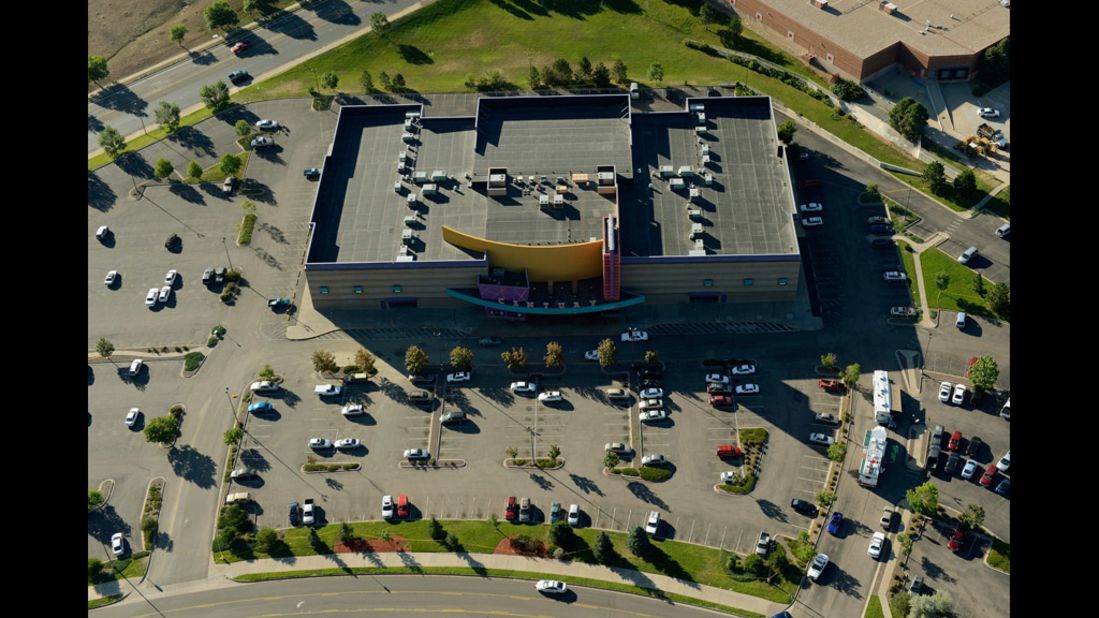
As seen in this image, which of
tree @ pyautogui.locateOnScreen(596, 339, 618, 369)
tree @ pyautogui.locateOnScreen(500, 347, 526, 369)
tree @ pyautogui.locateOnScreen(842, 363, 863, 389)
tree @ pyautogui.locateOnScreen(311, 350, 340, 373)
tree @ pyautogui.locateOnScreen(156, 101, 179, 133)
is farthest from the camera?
tree @ pyautogui.locateOnScreen(156, 101, 179, 133)

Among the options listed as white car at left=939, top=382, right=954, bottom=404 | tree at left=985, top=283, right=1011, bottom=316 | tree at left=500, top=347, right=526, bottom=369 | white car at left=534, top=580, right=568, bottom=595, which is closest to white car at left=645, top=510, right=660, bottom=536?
white car at left=534, top=580, right=568, bottom=595

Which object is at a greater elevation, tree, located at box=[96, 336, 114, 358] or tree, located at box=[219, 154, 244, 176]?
tree, located at box=[219, 154, 244, 176]

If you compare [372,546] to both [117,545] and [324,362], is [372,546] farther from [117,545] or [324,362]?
[117,545]

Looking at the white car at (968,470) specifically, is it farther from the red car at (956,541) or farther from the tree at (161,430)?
the tree at (161,430)

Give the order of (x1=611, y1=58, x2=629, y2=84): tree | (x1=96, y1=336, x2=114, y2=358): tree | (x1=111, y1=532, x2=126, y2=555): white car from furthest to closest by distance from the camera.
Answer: (x1=611, y1=58, x2=629, y2=84): tree → (x1=96, y1=336, x2=114, y2=358): tree → (x1=111, y1=532, x2=126, y2=555): white car

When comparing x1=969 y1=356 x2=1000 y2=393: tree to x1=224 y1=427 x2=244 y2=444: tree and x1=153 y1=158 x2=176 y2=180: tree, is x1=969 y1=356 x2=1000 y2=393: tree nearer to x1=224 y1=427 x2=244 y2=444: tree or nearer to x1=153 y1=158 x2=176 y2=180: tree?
x1=224 y1=427 x2=244 y2=444: tree

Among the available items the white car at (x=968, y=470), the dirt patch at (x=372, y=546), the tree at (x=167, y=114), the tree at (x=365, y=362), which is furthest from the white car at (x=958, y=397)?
the tree at (x=167, y=114)
